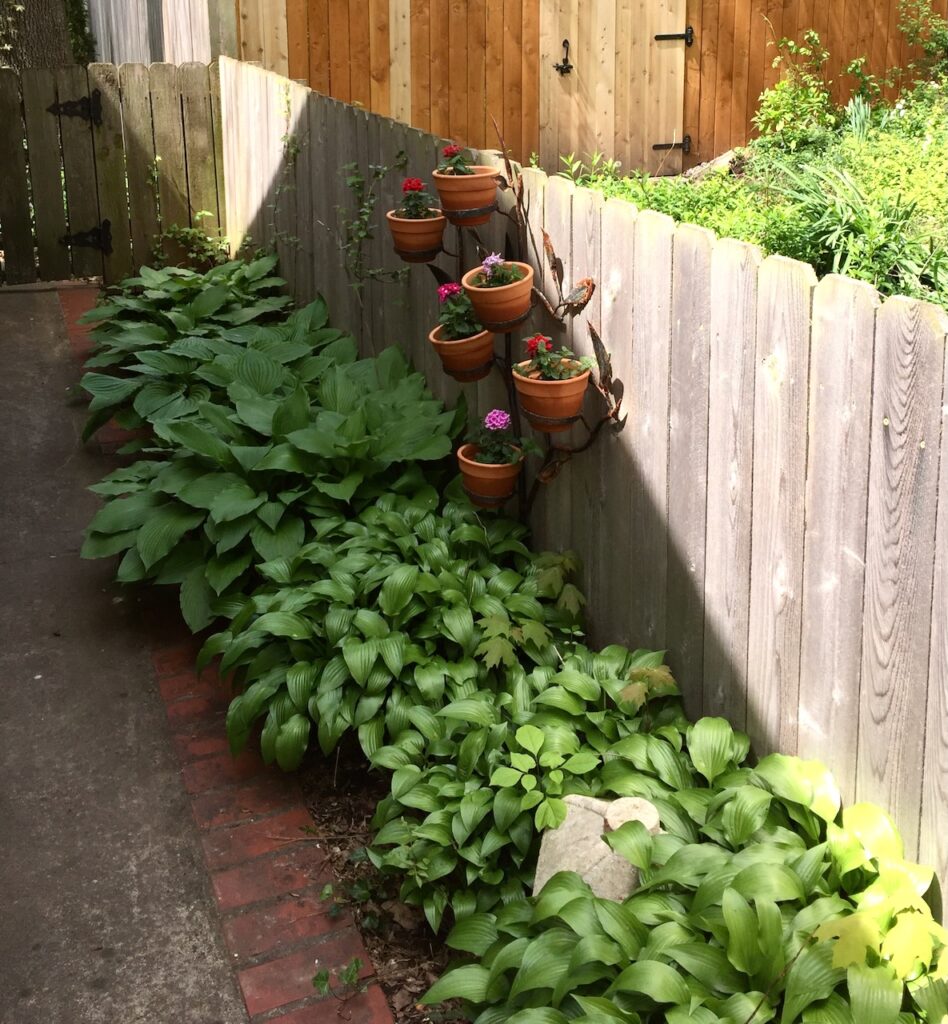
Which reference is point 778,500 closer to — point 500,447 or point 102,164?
point 500,447

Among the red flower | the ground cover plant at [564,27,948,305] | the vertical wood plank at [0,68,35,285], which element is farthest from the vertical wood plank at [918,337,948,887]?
the vertical wood plank at [0,68,35,285]

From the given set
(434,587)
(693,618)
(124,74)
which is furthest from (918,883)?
(124,74)

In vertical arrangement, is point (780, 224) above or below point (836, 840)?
above

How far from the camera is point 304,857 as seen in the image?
357cm

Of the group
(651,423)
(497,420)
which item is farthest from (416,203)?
(651,423)

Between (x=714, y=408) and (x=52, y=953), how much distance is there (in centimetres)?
215

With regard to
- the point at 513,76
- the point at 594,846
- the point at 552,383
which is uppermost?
the point at 513,76

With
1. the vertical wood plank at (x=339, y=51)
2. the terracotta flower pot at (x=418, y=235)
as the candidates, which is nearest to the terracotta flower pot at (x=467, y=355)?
the terracotta flower pot at (x=418, y=235)

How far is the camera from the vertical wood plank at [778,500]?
294 centimetres

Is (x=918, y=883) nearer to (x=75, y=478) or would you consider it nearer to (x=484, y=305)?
(x=484, y=305)

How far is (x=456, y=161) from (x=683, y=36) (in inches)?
218

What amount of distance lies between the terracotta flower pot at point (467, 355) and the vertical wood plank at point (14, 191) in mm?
3800

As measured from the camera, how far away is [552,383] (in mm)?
3662

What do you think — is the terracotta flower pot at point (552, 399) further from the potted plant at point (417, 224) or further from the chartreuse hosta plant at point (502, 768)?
the potted plant at point (417, 224)
